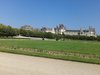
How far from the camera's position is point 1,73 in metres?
7.75

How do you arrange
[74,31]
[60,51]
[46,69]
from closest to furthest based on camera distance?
[46,69] → [60,51] → [74,31]

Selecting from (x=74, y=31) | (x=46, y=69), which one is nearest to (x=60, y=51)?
(x=46, y=69)

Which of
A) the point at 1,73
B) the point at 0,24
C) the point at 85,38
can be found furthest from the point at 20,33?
the point at 1,73

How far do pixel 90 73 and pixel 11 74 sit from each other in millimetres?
3195

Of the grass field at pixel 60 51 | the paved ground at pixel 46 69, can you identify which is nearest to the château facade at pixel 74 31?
the grass field at pixel 60 51

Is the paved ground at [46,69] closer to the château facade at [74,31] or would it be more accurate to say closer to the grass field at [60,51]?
the grass field at [60,51]

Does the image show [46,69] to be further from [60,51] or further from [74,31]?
[74,31]

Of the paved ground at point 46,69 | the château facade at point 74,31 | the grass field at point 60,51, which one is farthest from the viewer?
the château facade at point 74,31

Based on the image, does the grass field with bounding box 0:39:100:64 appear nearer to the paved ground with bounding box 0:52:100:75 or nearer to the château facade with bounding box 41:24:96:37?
the paved ground with bounding box 0:52:100:75

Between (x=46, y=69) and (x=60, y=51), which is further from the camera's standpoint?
(x=60, y=51)

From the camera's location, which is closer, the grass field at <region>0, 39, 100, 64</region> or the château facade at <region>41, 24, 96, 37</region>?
the grass field at <region>0, 39, 100, 64</region>

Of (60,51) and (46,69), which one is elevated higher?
(60,51)

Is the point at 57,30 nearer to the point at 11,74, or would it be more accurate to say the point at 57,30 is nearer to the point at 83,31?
the point at 83,31

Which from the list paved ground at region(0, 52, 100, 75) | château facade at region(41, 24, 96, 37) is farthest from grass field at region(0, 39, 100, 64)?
château facade at region(41, 24, 96, 37)
